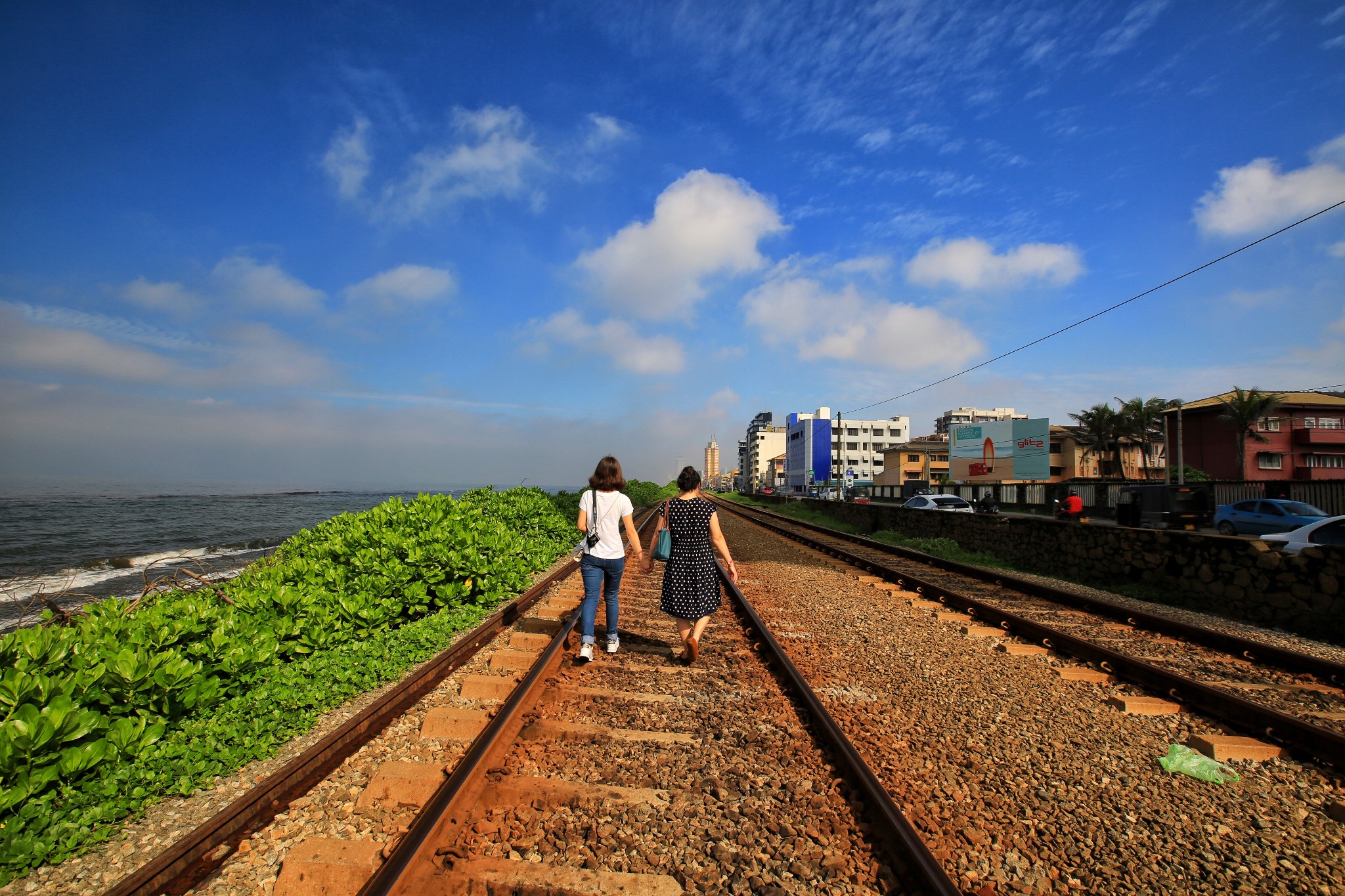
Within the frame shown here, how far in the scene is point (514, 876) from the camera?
94.6 inches

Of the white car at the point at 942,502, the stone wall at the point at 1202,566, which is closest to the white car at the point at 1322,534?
the stone wall at the point at 1202,566

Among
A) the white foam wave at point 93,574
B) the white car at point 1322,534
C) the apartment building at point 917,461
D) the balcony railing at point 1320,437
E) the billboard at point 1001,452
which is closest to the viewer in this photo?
the white car at point 1322,534

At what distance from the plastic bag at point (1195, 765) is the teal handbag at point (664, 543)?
351cm

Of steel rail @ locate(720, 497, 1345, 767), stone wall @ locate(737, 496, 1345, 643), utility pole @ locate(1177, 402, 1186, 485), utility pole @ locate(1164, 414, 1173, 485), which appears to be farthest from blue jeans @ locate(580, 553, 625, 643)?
utility pole @ locate(1164, 414, 1173, 485)

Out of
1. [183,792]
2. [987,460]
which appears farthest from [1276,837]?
[987,460]

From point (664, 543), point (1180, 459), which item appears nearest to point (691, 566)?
point (664, 543)

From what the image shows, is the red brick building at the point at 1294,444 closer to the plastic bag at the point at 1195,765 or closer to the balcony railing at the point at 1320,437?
the balcony railing at the point at 1320,437

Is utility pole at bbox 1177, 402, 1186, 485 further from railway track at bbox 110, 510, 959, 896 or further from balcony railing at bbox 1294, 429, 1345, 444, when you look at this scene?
railway track at bbox 110, 510, 959, 896

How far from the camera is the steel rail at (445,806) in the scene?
7.36 feet

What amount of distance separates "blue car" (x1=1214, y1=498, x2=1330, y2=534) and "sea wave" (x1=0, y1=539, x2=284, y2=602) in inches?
1080

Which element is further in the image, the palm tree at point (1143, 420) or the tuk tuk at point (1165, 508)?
the palm tree at point (1143, 420)

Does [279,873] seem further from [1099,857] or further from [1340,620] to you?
[1340,620]

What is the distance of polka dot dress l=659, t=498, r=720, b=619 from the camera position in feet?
16.9

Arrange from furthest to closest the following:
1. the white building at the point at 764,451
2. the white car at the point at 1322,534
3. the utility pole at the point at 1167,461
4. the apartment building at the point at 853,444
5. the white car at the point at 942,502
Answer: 1. the white building at the point at 764,451
2. the apartment building at the point at 853,444
3. the utility pole at the point at 1167,461
4. the white car at the point at 942,502
5. the white car at the point at 1322,534
